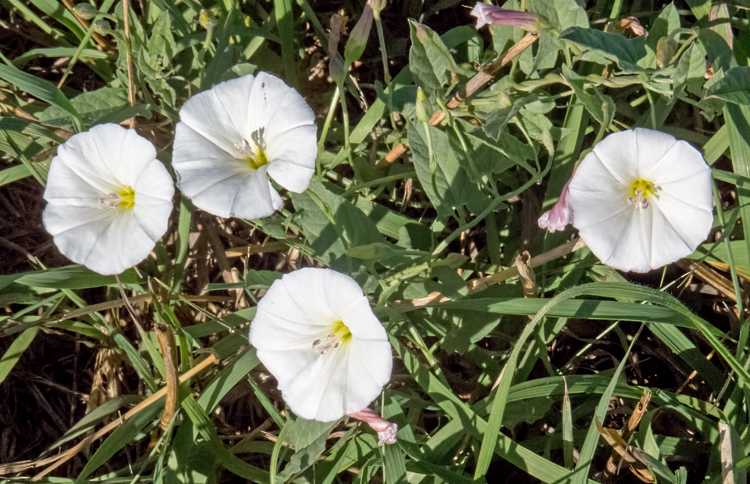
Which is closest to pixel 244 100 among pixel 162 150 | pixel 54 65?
pixel 162 150

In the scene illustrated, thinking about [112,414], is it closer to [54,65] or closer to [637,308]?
[54,65]

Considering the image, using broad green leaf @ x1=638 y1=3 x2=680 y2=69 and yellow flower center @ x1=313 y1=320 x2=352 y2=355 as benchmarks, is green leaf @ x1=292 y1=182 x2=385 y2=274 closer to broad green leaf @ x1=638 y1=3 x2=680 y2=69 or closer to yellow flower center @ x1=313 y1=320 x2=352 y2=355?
yellow flower center @ x1=313 y1=320 x2=352 y2=355

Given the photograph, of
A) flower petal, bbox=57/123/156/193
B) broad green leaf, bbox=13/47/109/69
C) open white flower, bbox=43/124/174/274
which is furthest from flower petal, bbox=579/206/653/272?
broad green leaf, bbox=13/47/109/69

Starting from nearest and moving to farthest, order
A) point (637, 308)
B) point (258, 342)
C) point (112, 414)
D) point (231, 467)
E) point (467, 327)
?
point (258, 342), point (637, 308), point (467, 327), point (231, 467), point (112, 414)

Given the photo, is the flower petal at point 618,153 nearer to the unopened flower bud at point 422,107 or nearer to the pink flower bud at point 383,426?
the unopened flower bud at point 422,107

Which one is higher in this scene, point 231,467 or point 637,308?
point 637,308

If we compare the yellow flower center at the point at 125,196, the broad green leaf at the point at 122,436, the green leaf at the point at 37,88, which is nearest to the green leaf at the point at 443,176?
the yellow flower center at the point at 125,196

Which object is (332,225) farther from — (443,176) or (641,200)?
A: (641,200)

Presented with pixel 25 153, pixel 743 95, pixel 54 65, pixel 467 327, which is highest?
pixel 743 95
